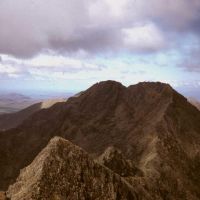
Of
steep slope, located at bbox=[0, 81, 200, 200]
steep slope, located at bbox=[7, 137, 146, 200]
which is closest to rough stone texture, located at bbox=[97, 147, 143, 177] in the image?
steep slope, located at bbox=[0, 81, 200, 200]

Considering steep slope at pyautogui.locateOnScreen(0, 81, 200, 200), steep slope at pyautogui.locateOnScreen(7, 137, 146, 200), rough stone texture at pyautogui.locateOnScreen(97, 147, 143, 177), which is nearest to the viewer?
steep slope at pyautogui.locateOnScreen(7, 137, 146, 200)

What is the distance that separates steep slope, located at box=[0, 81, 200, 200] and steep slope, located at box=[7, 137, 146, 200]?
1106 cm

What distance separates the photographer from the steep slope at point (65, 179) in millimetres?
39812

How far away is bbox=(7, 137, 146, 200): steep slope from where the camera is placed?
3981 cm

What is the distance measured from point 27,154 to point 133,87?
117 ft

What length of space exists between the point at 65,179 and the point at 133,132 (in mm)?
55950

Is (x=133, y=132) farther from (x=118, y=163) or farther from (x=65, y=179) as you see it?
(x=65, y=179)

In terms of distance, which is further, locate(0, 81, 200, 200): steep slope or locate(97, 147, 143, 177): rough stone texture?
locate(0, 81, 200, 200): steep slope

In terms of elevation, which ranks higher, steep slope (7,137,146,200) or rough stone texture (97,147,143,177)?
steep slope (7,137,146,200)

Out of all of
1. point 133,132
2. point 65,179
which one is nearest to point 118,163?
point 65,179

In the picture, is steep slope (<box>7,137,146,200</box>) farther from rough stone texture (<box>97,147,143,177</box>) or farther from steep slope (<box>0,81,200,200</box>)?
rough stone texture (<box>97,147,143,177</box>)

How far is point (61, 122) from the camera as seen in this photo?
117500 millimetres

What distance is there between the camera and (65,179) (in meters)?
42.3

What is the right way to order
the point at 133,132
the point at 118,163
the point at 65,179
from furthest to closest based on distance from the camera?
the point at 133,132 → the point at 118,163 → the point at 65,179
